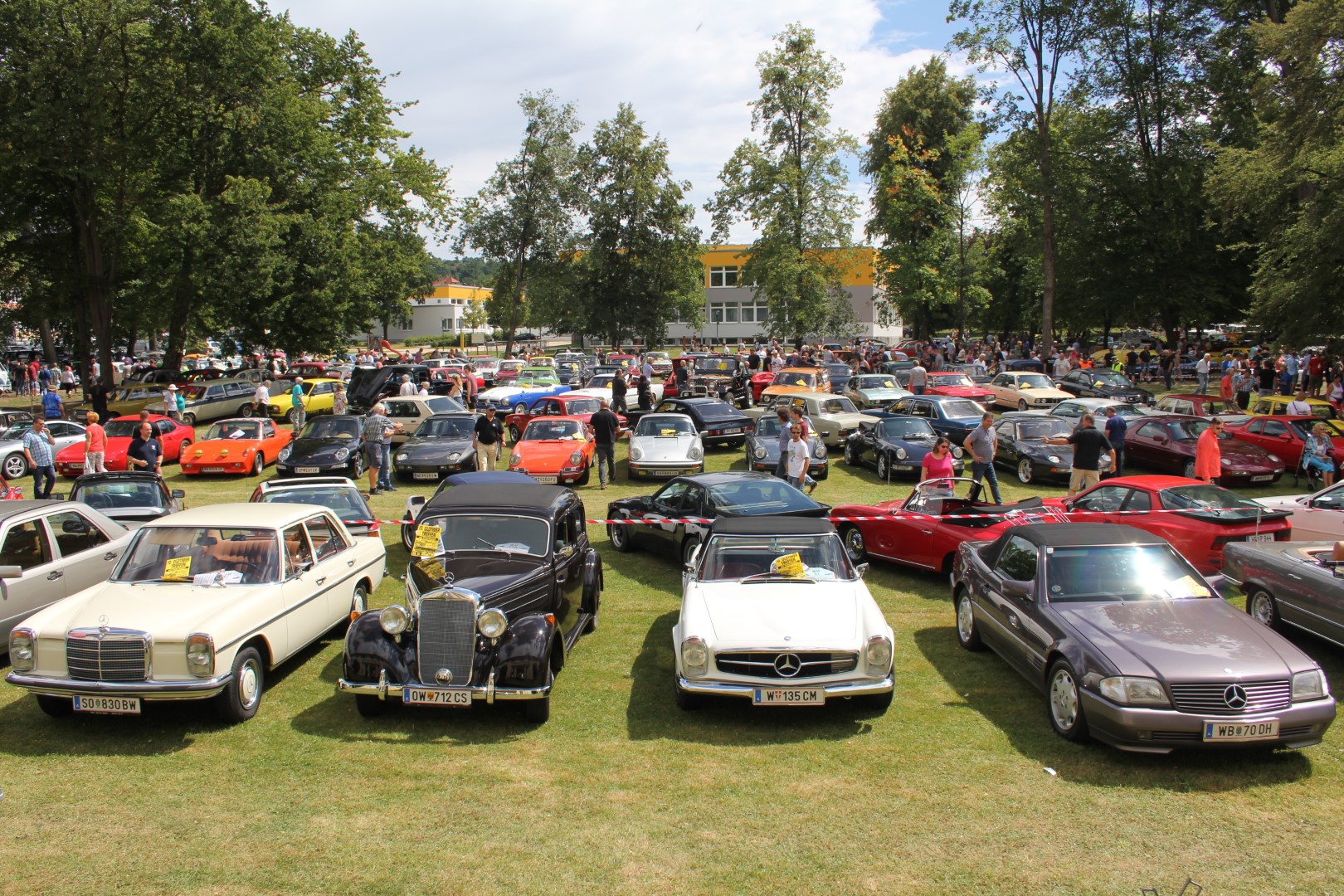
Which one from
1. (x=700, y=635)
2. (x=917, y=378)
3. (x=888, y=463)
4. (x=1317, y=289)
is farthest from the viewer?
(x=917, y=378)

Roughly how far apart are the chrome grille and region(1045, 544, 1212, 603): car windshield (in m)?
7.25

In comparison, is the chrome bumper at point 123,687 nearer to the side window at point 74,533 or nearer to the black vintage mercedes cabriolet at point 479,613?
the black vintage mercedes cabriolet at point 479,613

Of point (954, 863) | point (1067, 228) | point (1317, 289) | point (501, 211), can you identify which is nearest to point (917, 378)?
point (1317, 289)

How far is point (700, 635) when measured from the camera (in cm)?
713

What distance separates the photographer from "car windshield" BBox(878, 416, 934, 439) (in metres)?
19.8

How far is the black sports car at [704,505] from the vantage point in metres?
11.1

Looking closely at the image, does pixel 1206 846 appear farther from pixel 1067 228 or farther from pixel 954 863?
pixel 1067 228

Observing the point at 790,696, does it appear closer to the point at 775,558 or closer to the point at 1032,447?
the point at 775,558

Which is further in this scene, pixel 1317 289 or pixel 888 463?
pixel 1317 289

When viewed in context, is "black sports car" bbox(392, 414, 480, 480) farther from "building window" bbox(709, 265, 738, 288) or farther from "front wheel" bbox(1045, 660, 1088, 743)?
"building window" bbox(709, 265, 738, 288)

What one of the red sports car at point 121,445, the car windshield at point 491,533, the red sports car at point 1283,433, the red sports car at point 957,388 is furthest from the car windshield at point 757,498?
the red sports car at point 957,388

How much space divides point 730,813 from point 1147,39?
4522 centimetres

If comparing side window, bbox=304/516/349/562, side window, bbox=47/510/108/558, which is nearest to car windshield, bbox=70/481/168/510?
side window, bbox=47/510/108/558

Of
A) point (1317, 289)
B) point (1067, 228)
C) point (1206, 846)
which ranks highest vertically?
point (1067, 228)
